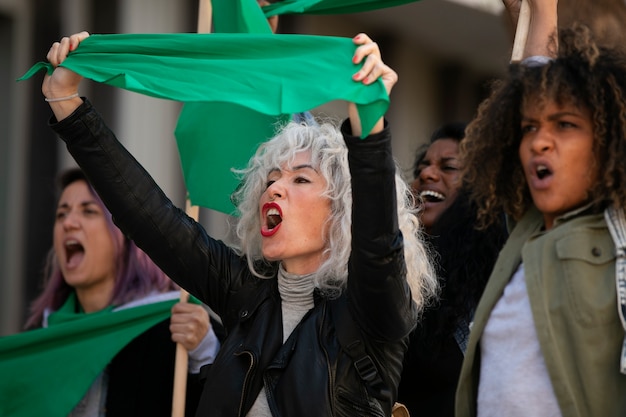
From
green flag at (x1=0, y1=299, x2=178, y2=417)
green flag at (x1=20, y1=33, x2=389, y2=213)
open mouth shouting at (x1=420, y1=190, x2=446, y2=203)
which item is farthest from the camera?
open mouth shouting at (x1=420, y1=190, x2=446, y2=203)

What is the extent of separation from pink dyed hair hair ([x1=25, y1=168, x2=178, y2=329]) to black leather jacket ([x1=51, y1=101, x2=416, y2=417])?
165 centimetres

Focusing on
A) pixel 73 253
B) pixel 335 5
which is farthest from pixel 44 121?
pixel 335 5

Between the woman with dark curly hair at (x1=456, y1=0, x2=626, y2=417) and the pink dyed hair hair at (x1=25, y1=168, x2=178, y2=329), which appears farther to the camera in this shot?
the pink dyed hair hair at (x1=25, y1=168, x2=178, y2=329)

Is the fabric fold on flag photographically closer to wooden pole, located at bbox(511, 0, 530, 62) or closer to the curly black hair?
the curly black hair

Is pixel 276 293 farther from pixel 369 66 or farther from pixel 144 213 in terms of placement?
pixel 369 66

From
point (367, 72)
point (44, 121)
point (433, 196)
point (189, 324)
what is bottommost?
point (189, 324)

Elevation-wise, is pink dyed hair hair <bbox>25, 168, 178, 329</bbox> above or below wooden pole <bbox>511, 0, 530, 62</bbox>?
below

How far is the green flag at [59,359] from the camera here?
4.63m

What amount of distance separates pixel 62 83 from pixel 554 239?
1.37m

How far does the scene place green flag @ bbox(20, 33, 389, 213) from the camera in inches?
123

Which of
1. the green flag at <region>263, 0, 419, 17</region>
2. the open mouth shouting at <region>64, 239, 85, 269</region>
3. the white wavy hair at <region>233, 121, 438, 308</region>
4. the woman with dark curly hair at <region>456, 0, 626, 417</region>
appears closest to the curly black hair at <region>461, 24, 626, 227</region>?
the woman with dark curly hair at <region>456, 0, 626, 417</region>

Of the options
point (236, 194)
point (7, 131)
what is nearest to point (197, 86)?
point (236, 194)

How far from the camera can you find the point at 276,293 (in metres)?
3.45

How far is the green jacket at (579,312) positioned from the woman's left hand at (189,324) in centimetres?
166
